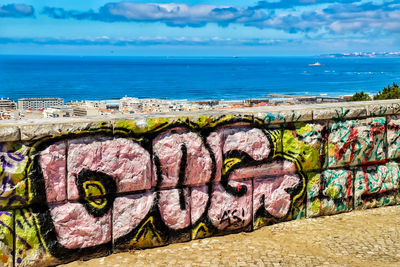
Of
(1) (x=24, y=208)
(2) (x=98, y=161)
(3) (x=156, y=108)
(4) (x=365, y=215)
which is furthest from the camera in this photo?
(3) (x=156, y=108)

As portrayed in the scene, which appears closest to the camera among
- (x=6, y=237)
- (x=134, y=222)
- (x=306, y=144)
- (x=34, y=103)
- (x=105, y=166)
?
(x=6, y=237)

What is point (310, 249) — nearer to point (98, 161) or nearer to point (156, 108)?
point (98, 161)

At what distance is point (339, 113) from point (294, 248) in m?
1.72

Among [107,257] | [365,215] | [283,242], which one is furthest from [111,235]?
[365,215]

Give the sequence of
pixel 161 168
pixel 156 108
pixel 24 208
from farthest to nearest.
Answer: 1. pixel 156 108
2. pixel 161 168
3. pixel 24 208

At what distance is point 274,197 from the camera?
5340 mm

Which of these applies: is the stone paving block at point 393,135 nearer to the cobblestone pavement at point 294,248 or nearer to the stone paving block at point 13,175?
the cobblestone pavement at point 294,248

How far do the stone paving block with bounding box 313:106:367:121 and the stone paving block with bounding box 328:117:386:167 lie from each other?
7cm

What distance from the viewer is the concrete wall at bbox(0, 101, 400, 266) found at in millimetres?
4070

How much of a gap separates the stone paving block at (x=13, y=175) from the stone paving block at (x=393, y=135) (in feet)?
14.1

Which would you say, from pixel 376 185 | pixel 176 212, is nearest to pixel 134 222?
pixel 176 212

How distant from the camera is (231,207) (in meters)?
5.08

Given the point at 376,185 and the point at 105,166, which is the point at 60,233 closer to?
the point at 105,166

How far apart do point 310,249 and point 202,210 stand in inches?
45.0
